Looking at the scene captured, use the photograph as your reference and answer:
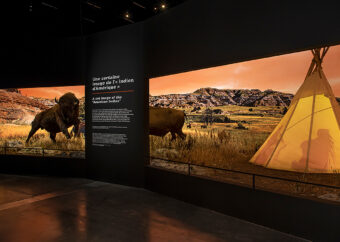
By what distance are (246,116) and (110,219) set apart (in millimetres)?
3096

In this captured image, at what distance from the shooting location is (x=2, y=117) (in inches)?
336

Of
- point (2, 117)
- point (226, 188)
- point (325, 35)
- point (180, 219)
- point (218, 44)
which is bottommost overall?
point (180, 219)

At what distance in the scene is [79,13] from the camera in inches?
386

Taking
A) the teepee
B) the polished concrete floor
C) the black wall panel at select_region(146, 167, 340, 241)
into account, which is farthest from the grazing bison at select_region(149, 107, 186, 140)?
the teepee

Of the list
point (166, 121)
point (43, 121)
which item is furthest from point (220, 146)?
point (43, 121)

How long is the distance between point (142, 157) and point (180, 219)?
221 centimetres

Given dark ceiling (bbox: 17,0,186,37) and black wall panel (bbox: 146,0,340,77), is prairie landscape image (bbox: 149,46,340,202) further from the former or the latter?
dark ceiling (bbox: 17,0,186,37)

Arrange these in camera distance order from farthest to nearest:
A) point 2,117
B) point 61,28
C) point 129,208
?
point 61,28 < point 2,117 < point 129,208

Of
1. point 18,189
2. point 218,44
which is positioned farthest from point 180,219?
point 18,189

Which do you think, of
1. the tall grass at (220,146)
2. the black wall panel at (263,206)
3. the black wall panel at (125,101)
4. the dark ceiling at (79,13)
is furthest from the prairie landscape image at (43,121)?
the black wall panel at (263,206)

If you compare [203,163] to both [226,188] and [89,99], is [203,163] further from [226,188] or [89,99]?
[89,99]

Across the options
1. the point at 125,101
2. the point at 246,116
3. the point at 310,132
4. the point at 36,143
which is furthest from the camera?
the point at 36,143

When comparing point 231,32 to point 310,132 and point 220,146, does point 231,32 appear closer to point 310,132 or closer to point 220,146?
point 220,146

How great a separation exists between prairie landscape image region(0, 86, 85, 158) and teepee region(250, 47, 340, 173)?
209 inches
